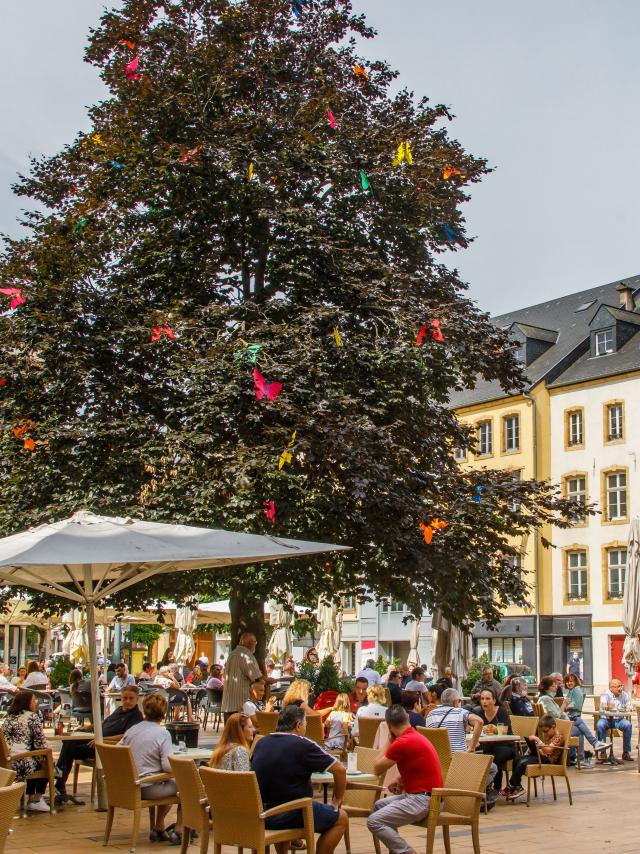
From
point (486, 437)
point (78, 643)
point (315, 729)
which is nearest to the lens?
point (315, 729)

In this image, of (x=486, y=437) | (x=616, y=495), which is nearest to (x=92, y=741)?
(x=616, y=495)

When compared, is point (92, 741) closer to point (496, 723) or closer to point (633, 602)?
point (496, 723)

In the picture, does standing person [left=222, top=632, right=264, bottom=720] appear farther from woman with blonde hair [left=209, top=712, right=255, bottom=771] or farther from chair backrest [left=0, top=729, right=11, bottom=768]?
woman with blonde hair [left=209, top=712, right=255, bottom=771]

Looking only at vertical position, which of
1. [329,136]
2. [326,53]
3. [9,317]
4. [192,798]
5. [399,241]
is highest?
[326,53]

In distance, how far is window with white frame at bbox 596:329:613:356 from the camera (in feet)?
160

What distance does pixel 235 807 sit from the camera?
25.1 ft

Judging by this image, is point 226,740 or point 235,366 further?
point 235,366

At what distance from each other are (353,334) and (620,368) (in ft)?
100

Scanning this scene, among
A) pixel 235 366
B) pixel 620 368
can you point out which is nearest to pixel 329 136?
pixel 235 366

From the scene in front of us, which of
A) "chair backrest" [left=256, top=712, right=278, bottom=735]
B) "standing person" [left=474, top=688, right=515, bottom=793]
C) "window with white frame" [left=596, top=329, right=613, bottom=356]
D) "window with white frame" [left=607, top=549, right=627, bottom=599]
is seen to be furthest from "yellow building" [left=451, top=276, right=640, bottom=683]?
"chair backrest" [left=256, top=712, right=278, bottom=735]

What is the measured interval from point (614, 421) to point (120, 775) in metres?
40.1

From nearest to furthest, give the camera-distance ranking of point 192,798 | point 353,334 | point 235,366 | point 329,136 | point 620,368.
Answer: point 192,798, point 235,366, point 353,334, point 329,136, point 620,368

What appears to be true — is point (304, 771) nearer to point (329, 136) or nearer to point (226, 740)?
point (226, 740)

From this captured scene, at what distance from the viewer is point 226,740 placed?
27.8 ft
